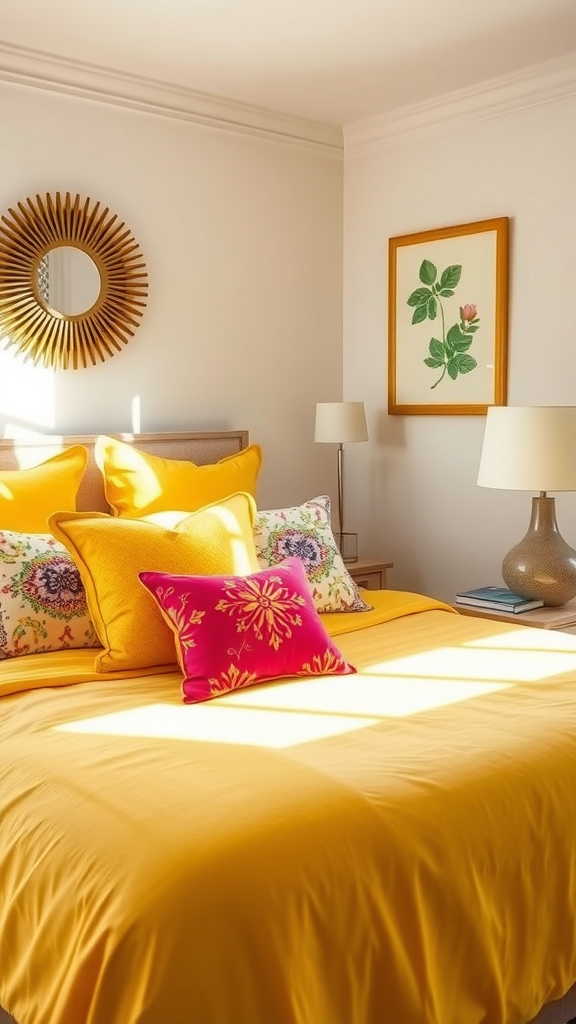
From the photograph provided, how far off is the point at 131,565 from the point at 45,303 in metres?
1.32

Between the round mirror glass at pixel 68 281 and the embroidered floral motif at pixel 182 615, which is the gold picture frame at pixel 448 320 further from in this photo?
the embroidered floral motif at pixel 182 615

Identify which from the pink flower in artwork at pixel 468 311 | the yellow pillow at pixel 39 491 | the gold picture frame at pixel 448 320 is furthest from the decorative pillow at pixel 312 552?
the pink flower in artwork at pixel 468 311

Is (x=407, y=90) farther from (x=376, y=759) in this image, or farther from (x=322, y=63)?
(x=376, y=759)

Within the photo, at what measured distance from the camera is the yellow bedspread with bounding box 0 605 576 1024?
5.15 ft

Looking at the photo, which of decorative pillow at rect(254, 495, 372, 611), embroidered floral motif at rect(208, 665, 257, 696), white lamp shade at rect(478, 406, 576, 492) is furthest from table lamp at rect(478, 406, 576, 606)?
embroidered floral motif at rect(208, 665, 257, 696)

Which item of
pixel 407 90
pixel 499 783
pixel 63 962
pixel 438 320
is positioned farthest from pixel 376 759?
pixel 407 90

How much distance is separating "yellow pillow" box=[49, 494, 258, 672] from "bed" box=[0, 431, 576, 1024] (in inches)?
12.1

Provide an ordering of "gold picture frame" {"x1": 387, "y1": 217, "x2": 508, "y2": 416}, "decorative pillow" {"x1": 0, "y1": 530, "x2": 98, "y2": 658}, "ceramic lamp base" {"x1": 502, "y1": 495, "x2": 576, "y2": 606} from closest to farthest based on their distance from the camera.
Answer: "decorative pillow" {"x1": 0, "y1": 530, "x2": 98, "y2": 658} < "ceramic lamp base" {"x1": 502, "y1": 495, "x2": 576, "y2": 606} < "gold picture frame" {"x1": 387, "y1": 217, "x2": 508, "y2": 416}

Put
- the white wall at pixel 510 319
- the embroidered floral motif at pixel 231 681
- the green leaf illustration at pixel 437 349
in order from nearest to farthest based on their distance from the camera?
the embroidered floral motif at pixel 231 681 → the white wall at pixel 510 319 → the green leaf illustration at pixel 437 349

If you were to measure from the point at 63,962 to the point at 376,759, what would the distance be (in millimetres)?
681

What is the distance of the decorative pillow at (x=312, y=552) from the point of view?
10.8 feet

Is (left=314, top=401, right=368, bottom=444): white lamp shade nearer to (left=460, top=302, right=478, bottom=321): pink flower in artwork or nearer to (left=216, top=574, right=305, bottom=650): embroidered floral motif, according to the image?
(left=460, top=302, right=478, bottom=321): pink flower in artwork

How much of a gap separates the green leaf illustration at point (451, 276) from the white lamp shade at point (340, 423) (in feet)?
1.93

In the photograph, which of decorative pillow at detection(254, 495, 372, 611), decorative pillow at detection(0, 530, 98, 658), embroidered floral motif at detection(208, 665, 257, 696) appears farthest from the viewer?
decorative pillow at detection(254, 495, 372, 611)
